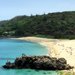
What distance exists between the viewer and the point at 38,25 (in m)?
168

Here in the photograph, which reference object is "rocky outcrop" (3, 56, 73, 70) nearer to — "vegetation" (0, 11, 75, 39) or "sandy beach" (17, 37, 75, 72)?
"sandy beach" (17, 37, 75, 72)

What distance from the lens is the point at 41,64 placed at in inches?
2024

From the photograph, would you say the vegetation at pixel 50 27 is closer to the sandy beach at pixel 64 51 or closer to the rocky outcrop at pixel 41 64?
the sandy beach at pixel 64 51

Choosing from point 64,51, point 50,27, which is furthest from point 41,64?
point 50,27

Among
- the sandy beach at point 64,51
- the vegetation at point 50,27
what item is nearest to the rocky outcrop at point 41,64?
the sandy beach at point 64,51

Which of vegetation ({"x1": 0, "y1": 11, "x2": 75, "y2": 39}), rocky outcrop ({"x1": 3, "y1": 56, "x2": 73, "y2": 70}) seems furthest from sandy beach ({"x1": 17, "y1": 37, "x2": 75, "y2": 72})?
vegetation ({"x1": 0, "y1": 11, "x2": 75, "y2": 39})

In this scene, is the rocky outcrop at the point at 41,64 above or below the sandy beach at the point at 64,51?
above

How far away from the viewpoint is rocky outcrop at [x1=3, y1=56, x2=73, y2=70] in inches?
2004

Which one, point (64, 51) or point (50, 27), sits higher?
point (50, 27)

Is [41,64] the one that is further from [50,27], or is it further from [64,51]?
[50,27]

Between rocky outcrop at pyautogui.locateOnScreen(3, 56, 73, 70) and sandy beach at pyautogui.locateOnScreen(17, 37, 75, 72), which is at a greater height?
rocky outcrop at pyautogui.locateOnScreen(3, 56, 73, 70)

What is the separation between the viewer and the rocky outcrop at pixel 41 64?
50906mm

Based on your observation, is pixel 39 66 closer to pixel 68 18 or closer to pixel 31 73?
pixel 31 73

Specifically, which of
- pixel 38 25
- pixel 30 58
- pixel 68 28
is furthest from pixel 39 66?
pixel 38 25
